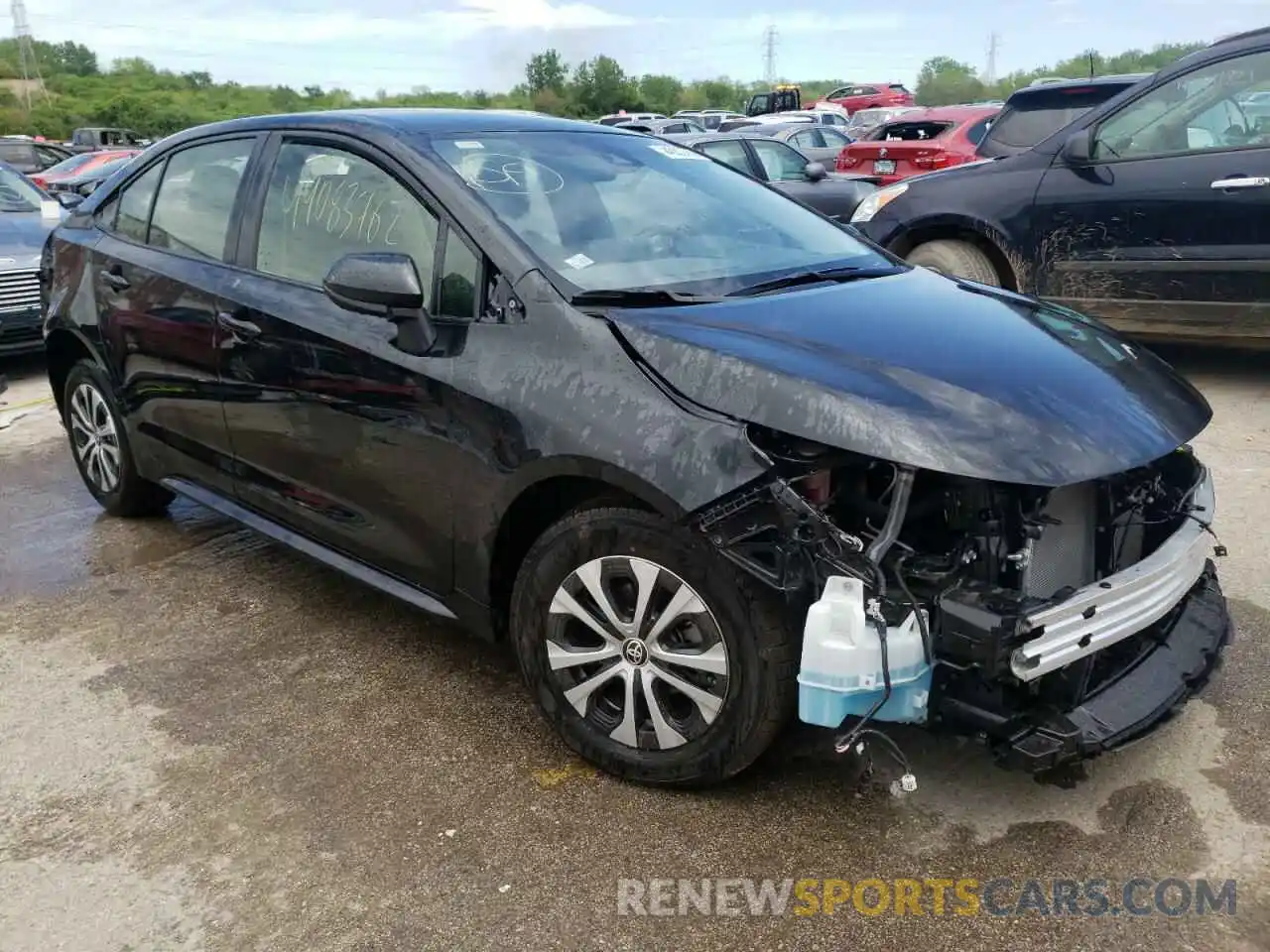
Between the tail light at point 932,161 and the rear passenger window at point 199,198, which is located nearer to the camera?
the rear passenger window at point 199,198

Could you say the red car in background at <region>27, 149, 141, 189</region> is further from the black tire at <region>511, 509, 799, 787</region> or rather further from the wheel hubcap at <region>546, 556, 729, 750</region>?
the wheel hubcap at <region>546, 556, 729, 750</region>

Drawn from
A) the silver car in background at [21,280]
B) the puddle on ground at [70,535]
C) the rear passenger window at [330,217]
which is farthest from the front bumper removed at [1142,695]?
the silver car in background at [21,280]

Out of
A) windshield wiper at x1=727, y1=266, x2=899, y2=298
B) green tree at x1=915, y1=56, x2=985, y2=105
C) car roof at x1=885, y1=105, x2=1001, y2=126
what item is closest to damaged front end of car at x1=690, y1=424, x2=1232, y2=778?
windshield wiper at x1=727, y1=266, x2=899, y2=298

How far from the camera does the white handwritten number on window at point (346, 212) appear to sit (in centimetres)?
326

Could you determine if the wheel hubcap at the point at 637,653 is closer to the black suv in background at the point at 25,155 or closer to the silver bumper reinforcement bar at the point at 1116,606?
the silver bumper reinforcement bar at the point at 1116,606

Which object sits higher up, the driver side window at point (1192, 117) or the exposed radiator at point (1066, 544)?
the driver side window at point (1192, 117)

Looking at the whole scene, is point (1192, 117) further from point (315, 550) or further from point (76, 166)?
point (76, 166)

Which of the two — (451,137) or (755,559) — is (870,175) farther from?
(755,559)

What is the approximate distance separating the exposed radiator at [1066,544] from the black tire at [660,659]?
62cm

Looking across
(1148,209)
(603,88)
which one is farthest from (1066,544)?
(603,88)

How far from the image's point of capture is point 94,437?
16.1 feet

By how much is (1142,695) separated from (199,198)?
11.6ft

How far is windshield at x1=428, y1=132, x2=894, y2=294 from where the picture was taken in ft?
10.0

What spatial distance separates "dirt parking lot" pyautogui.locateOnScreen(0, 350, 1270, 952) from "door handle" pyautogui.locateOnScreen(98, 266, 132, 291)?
140 cm
